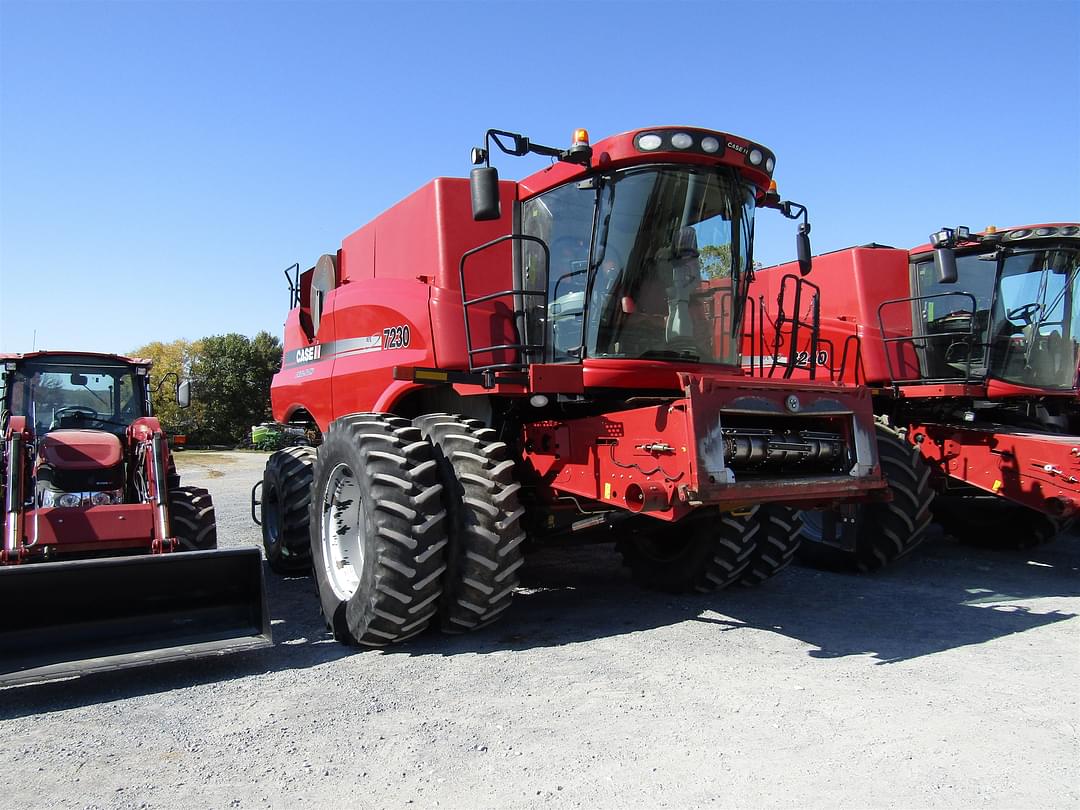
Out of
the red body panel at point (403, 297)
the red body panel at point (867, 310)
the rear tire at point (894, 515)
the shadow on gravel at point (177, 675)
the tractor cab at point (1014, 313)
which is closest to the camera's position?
the shadow on gravel at point (177, 675)

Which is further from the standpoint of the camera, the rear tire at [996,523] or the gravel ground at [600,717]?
the rear tire at [996,523]

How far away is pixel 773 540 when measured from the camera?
647 centimetres

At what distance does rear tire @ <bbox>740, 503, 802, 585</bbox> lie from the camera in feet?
21.2

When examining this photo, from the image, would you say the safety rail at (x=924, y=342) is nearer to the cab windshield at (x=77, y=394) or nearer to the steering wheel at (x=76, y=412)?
the cab windshield at (x=77, y=394)

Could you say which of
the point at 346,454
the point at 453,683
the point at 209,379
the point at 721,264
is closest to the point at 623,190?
the point at 721,264

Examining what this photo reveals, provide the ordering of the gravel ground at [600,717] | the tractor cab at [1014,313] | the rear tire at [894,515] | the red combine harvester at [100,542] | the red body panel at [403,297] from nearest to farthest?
the gravel ground at [600,717] → the red combine harvester at [100,542] → the red body panel at [403,297] → the rear tire at [894,515] → the tractor cab at [1014,313]

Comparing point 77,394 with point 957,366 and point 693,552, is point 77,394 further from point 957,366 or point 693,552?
point 957,366

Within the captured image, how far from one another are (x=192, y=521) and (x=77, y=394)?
1748 millimetres

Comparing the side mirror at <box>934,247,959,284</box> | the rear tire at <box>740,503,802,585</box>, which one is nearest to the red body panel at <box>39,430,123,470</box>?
the rear tire at <box>740,503,802,585</box>

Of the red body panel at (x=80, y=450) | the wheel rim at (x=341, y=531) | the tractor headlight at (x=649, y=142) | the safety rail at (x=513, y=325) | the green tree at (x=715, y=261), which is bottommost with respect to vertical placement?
the wheel rim at (x=341, y=531)

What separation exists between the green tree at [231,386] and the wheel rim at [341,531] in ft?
128

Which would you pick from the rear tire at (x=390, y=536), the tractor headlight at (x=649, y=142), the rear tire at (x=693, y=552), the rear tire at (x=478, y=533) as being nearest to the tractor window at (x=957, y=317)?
the rear tire at (x=693, y=552)

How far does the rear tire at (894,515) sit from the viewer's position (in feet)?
23.8

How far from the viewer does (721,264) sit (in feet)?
18.1
